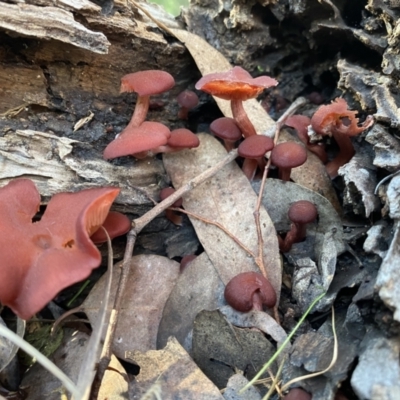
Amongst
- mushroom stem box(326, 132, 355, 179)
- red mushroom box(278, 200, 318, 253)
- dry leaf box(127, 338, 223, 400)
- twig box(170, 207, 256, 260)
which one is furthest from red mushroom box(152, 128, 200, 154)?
dry leaf box(127, 338, 223, 400)

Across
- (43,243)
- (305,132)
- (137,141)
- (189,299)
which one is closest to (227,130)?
(305,132)

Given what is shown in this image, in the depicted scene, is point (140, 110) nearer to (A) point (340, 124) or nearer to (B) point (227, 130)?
(B) point (227, 130)

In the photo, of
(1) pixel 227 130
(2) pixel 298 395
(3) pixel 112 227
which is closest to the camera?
(2) pixel 298 395

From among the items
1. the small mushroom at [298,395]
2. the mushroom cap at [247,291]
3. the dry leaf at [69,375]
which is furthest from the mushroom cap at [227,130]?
the small mushroom at [298,395]

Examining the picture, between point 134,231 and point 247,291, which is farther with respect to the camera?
point 134,231

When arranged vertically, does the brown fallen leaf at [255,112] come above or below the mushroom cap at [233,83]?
below

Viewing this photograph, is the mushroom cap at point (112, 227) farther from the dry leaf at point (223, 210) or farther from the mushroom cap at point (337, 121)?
the mushroom cap at point (337, 121)
